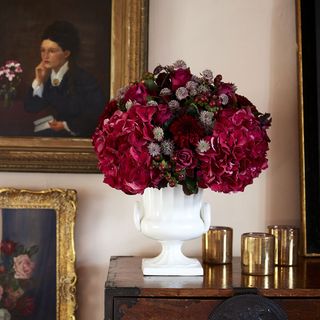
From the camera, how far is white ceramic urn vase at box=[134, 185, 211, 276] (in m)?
1.35

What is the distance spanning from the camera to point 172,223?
1.36 meters

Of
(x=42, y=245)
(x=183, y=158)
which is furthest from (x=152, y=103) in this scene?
(x=42, y=245)

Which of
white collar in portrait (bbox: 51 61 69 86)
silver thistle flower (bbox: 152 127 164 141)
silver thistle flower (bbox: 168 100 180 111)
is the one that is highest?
white collar in portrait (bbox: 51 61 69 86)

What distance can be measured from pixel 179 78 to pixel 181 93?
50mm

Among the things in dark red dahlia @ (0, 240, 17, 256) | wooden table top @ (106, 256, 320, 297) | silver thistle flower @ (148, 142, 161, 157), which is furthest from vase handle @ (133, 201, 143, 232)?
dark red dahlia @ (0, 240, 17, 256)

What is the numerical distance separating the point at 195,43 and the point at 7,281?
86 centimetres

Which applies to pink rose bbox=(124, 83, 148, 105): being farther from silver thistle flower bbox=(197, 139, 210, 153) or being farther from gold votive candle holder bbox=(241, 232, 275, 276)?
gold votive candle holder bbox=(241, 232, 275, 276)

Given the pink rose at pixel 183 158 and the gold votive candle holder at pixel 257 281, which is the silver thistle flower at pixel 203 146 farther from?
the gold votive candle holder at pixel 257 281

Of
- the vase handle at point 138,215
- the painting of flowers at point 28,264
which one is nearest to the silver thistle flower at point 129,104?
the vase handle at point 138,215

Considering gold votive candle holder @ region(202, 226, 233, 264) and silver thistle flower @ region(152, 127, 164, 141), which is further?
gold votive candle holder @ region(202, 226, 233, 264)

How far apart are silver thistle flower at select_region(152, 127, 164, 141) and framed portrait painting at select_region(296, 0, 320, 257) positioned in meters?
0.57

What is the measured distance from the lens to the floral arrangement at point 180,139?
1249 mm

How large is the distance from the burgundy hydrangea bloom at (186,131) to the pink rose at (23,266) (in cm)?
66

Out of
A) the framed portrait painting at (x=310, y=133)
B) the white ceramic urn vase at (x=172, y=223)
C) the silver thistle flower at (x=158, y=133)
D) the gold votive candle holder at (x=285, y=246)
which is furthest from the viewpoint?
the framed portrait painting at (x=310, y=133)
